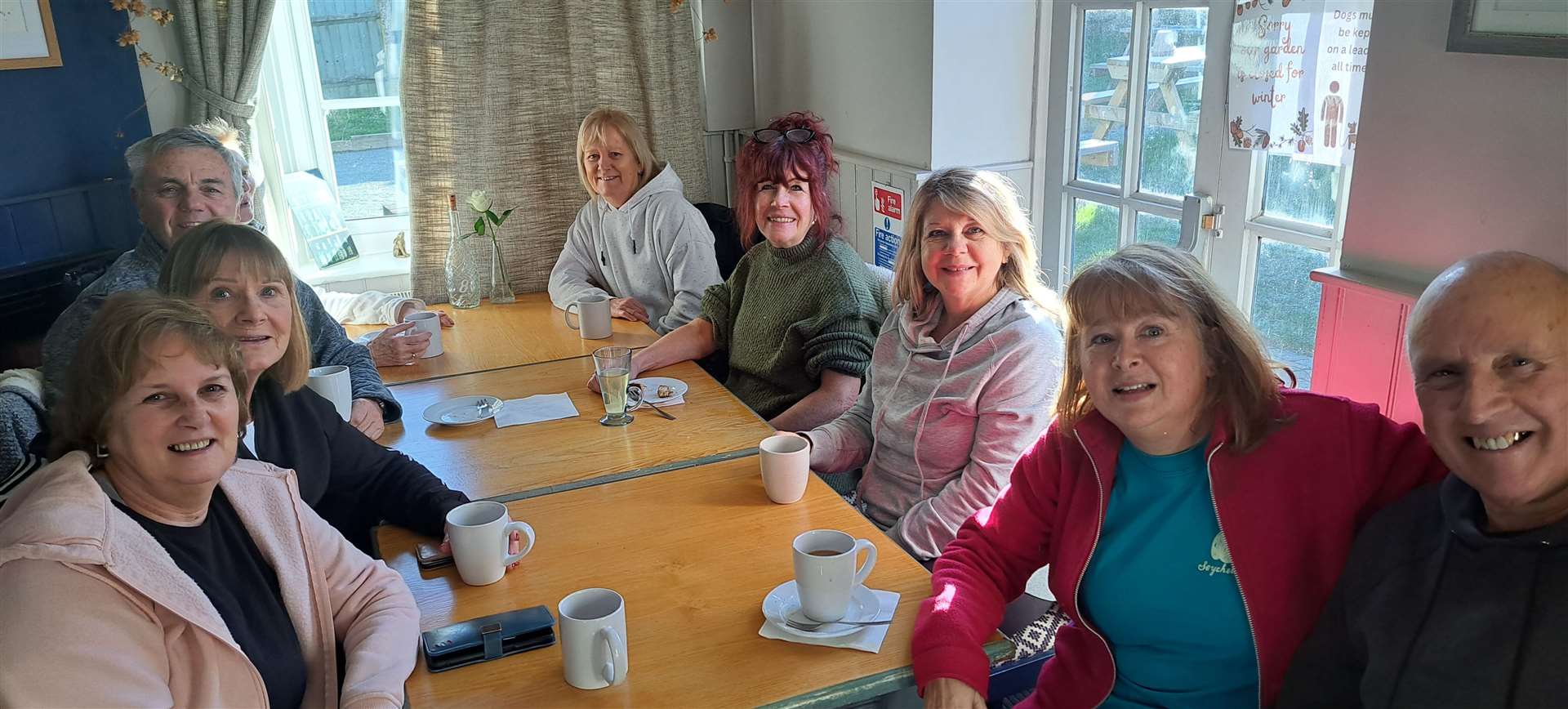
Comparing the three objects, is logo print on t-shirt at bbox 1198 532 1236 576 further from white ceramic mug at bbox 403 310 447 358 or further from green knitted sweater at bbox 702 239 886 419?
white ceramic mug at bbox 403 310 447 358

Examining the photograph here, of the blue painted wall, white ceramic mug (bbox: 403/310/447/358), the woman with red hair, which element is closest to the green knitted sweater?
the woman with red hair

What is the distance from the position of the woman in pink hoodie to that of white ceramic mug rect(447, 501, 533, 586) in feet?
0.33

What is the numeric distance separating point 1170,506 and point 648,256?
6.83 feet

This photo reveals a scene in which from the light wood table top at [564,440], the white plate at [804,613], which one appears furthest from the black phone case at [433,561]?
the white plate at [804,613]

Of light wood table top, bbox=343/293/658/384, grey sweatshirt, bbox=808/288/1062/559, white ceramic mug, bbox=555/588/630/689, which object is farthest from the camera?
light wood table top, bbox=343/293/658/384

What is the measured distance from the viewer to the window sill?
3.87 meters

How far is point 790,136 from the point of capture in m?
2.43

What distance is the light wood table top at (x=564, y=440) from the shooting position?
1.85 meters

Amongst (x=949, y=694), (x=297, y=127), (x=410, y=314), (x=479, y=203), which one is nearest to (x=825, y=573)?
(x=949, y=694)

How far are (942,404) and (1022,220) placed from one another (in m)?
0.37

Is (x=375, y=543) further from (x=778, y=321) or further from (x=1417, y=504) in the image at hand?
(x=1417, y=504)

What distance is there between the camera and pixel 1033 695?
1.50 meters

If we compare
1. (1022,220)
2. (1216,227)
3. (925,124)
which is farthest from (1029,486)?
(925,124)

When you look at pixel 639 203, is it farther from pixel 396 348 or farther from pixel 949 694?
pixel 949 694
